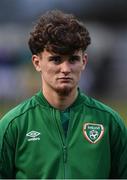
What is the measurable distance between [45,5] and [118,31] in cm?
229

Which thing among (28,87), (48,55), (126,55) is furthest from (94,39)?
(48,55)

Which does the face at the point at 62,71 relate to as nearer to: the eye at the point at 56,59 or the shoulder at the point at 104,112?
the eye at the point at 56,59

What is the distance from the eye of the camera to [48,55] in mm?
5645

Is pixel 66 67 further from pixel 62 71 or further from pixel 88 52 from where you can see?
pixel 88 52

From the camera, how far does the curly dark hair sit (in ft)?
18.2

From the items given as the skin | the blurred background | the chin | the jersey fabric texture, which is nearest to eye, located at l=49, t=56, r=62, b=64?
the skin

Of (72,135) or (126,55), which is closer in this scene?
(72,135)

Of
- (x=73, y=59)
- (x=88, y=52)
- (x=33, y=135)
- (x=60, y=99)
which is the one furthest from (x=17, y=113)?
(x=88, y=52)

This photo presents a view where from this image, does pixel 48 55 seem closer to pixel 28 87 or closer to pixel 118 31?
pixel 28 87

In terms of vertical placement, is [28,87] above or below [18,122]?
above

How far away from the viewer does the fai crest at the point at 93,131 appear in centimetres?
556

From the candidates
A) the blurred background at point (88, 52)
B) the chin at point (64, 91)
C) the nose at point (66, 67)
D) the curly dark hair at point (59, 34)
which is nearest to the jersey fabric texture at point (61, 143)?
the chin at point (64, 91)

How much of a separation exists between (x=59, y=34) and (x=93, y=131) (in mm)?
701

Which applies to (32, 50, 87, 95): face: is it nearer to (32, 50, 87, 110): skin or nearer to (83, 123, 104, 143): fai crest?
(32, 50, 87, 110): skin
